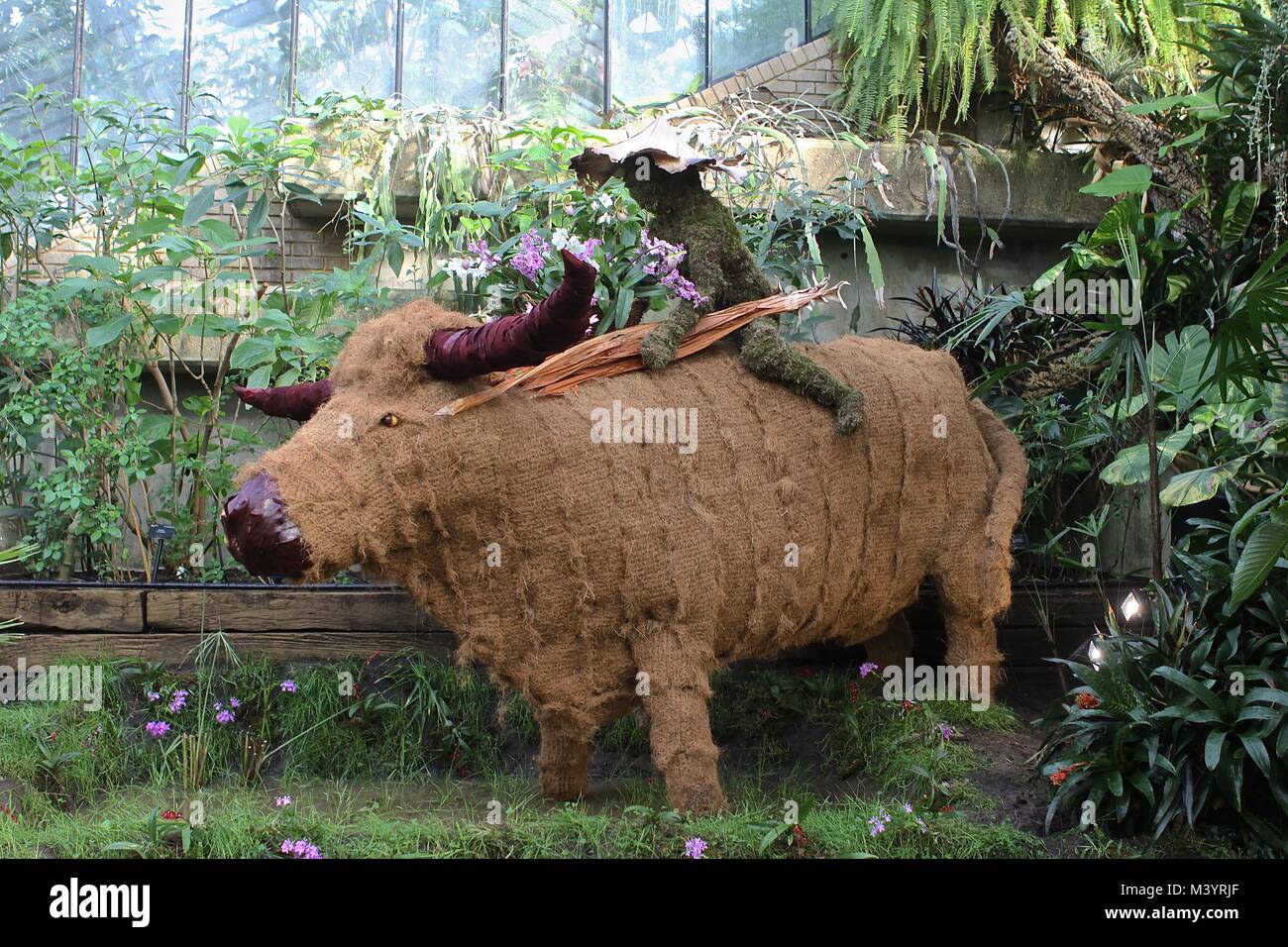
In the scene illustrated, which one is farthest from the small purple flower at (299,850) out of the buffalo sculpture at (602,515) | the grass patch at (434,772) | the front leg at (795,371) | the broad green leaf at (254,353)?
the broad green leaf at (254,353)

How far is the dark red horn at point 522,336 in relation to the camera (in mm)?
3488

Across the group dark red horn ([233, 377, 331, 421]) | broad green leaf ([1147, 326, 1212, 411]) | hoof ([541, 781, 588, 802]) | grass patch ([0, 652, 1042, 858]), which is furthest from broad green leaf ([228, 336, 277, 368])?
broad green leaf ([1147, 326, 1212, 411])

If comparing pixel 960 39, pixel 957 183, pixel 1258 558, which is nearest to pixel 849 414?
pixel 1258 558

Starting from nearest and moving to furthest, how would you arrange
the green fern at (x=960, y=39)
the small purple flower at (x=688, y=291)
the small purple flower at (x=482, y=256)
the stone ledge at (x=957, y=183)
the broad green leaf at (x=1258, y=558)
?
1. the broad green leaf at (x=1258, y=558)
2. the small purple flower at (x=688, y=291)
3. the small purple flower at (x=482, y=256)
4. the stone ledge at (x=957, y=183)
5. the green fern at (x=960, y=39)

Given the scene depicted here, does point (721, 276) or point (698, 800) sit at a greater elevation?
point (721, 276)

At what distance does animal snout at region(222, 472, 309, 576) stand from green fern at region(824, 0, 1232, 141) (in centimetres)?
511

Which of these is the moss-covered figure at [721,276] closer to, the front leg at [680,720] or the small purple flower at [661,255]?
the small purple flower at [661,255]

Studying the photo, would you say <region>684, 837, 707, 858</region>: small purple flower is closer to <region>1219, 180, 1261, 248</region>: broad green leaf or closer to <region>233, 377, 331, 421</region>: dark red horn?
<region>233, 377, 331, 421</region>: dark red horn

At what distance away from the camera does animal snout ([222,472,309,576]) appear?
11.7 feet

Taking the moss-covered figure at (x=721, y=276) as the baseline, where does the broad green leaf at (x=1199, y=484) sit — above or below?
below

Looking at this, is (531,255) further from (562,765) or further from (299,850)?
(299,850)

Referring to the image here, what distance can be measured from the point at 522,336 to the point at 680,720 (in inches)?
55.0

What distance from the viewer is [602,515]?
418 cm

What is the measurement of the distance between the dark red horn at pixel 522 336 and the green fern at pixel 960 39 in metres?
4.46
